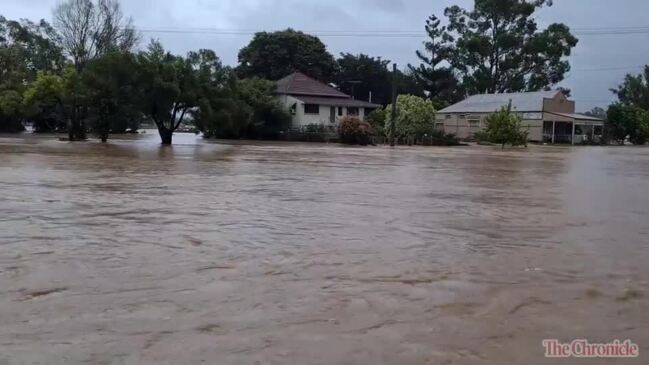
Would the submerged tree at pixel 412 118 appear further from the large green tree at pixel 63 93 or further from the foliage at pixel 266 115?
the large green tree at pixel 63 93

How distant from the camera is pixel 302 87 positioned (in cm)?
5819

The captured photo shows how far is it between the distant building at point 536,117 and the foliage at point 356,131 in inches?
565

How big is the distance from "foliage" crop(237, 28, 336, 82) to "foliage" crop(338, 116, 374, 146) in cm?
2228

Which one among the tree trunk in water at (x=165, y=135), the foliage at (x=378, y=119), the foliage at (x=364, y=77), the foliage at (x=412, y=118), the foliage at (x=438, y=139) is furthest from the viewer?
the foliage at (x=364, y=77)

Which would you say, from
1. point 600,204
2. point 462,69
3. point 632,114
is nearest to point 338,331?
point 600,204

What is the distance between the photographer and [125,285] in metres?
5.12

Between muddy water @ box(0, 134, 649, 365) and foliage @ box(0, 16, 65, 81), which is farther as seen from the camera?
foliage @ box(0, 16, 65, 81)

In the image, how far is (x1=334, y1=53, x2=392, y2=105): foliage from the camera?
78787 mm

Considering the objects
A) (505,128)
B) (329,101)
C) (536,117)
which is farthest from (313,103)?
(536,117)

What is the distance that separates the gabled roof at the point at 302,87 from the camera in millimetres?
57094

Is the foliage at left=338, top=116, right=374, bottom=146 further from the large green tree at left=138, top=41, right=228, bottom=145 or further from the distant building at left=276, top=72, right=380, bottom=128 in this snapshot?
the large green tree at left=138, top=41, right=228, bottom=145

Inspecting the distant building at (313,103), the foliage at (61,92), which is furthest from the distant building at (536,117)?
the foliage at (61,92)

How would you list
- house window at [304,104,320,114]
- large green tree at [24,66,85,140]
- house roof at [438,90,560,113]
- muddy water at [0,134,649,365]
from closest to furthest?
muddy water at [0,134,649,365], large green tree at [24,66,85,140], house window at [304,104,320,114], house roof at [438,90,560,113]

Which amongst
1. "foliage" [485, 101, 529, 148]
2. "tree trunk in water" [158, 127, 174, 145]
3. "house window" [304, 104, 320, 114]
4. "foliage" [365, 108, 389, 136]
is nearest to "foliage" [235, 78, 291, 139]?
"house window" [304, 104, 320, 114]
